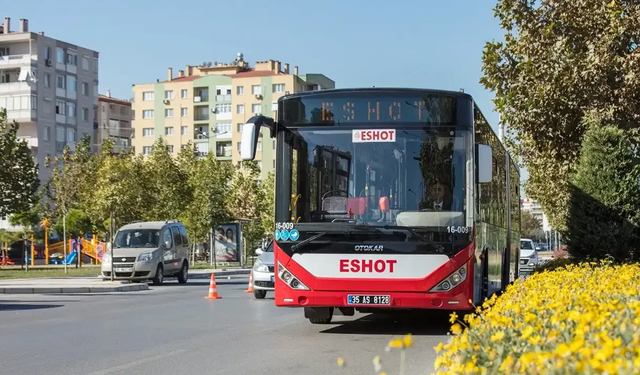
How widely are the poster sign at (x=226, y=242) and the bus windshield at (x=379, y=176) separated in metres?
42.8

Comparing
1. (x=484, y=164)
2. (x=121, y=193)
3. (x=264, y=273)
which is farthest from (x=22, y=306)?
(x=121, y=193)

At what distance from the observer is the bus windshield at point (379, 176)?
13.2m

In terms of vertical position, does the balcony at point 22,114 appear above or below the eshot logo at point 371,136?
above

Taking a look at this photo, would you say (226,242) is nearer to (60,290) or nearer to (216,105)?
(60,290)

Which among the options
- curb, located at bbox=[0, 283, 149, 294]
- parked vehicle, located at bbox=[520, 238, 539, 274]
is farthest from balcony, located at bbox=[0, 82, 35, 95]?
curb, located at bbox=[0, 283, 149, 294]

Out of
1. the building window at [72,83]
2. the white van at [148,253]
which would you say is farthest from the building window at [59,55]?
the white van at [148,253]

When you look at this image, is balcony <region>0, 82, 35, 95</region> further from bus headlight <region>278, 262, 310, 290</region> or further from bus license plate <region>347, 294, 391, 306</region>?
bus license plate <region>347, 294, 391, 306</region>

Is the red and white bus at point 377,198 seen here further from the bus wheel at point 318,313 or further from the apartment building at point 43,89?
the apartment building at point 43,89

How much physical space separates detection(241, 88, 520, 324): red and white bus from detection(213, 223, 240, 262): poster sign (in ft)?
140

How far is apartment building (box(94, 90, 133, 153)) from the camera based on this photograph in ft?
436

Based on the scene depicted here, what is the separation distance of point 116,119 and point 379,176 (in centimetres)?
12763

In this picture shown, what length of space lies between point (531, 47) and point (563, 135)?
291cm

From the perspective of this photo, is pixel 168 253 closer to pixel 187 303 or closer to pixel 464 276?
pixel 187 303

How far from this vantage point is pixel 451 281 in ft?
42.8
